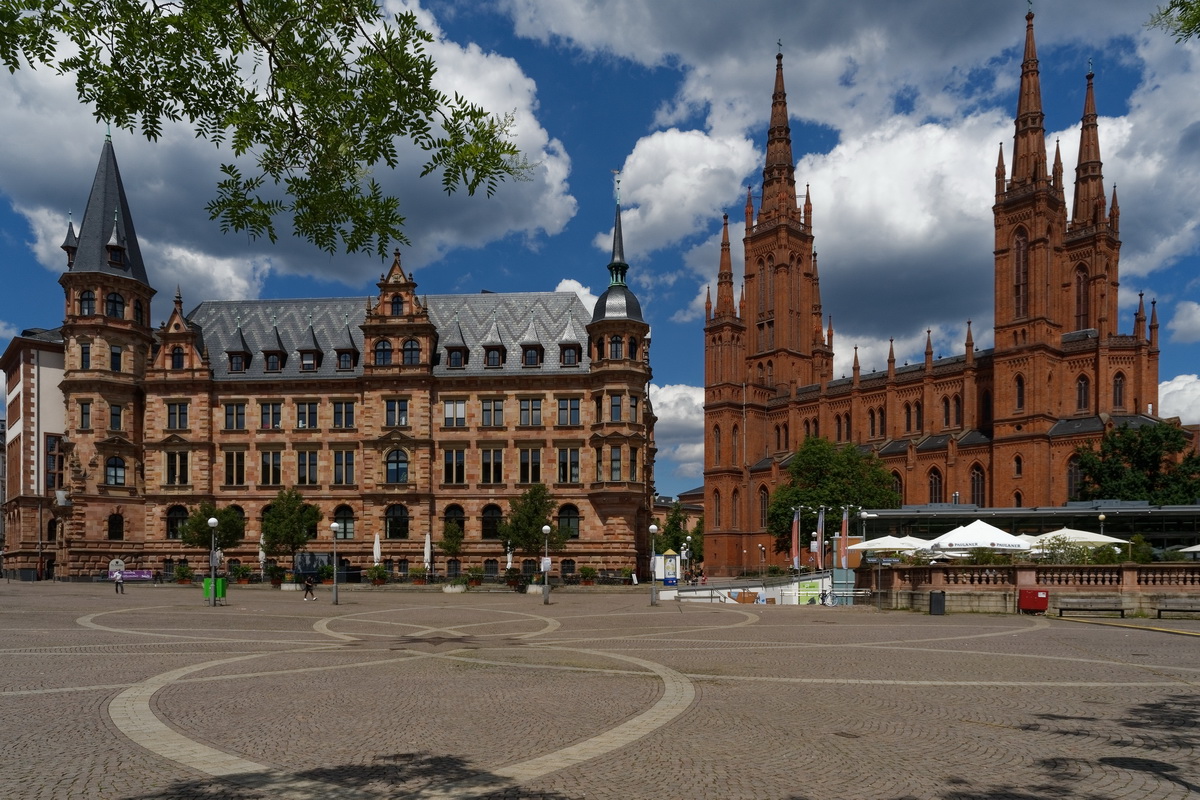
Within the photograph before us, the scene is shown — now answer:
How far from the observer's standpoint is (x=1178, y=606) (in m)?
29.5

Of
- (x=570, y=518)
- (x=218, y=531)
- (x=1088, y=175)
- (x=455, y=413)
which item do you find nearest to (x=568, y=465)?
(x=570, y=518)

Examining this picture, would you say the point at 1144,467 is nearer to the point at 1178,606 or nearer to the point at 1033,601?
the point at 1178,606

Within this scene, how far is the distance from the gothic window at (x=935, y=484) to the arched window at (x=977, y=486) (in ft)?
12.7

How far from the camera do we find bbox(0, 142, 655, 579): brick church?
190 ft

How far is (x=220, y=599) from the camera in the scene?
1465 inches

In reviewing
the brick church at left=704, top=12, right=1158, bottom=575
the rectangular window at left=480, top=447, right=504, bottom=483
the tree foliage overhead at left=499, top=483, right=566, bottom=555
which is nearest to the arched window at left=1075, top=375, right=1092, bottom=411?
the brick church at left=704, top=12, right=1158, bottom=575

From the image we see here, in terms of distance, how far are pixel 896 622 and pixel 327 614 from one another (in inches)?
736

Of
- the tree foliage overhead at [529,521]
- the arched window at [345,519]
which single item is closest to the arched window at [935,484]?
the tree foliage overhead at [529,521]

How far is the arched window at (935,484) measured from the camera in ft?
316

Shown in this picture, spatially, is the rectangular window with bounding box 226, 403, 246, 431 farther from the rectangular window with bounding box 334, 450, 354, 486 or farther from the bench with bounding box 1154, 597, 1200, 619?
the bench with bounding box 1154, 597, 1200, 619

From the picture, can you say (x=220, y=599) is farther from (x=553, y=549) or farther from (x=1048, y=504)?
(x=1048, y=504)

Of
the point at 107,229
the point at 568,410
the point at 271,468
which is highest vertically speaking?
the point at 107,229

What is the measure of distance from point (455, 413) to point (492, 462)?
13.1 ft

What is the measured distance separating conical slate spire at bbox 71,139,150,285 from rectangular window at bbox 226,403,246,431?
10361 millimetres
